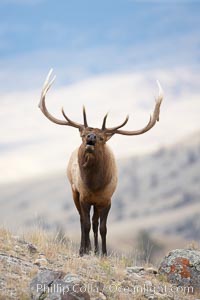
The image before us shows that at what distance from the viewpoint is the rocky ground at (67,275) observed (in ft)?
38.0

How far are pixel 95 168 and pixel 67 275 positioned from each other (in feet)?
13.6

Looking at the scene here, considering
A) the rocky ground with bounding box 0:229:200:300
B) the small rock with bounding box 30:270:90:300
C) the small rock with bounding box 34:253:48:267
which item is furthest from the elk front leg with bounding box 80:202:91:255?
the small rock with bounding box 30:270:90:300

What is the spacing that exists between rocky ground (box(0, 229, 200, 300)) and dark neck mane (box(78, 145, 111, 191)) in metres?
1.19

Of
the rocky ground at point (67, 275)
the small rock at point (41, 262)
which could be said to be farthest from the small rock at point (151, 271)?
the small rock at point (41, 262)

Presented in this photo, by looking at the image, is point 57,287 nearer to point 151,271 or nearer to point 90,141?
point 151,271

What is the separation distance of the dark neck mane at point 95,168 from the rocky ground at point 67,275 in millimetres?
1189

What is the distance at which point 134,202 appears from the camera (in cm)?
12862

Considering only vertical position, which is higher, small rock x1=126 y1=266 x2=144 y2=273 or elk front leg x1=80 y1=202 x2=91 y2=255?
elk front leg x1=80 y1=202 x2=91 y2=255

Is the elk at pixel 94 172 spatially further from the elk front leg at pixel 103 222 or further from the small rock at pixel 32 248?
the small rock at pixel 32 248

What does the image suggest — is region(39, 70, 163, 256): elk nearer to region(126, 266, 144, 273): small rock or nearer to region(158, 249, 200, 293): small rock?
region(126, 266, 144, 273): small rock

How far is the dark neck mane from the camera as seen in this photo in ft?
51.8

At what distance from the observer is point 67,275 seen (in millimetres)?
12031

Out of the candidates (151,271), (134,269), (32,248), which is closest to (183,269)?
(151,271)

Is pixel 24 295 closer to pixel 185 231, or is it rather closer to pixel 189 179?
pixel 185 231
